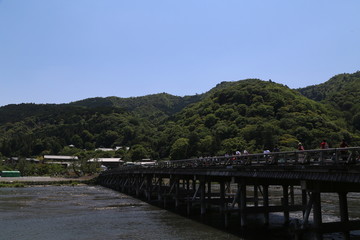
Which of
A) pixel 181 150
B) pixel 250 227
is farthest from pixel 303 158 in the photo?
pixel 181 150

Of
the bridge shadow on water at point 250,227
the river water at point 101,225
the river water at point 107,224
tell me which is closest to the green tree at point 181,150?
the river water at point 107,224

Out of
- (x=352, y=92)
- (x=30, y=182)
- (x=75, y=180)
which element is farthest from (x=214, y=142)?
(x=352, y=92)

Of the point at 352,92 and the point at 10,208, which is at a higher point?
the point at 352,92

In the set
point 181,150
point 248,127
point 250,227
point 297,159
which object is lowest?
point 250,227

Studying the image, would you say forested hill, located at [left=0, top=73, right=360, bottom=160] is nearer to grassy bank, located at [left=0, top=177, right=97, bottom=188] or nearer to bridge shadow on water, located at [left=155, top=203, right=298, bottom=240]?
grassy bank, located at [left=0, top=177, right=97, bottom=188]

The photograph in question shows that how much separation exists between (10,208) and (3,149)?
155 meters

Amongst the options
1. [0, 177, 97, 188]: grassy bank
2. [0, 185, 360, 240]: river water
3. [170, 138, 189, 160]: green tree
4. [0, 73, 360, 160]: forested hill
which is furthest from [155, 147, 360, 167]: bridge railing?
[170, 138, 189, 160]: green tree

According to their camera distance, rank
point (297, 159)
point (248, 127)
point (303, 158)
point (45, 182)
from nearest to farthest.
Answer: point (303, 158)
point (297, 159)
point (45, 182)
point (248, 127)

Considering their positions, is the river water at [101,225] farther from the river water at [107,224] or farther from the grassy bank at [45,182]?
the grassy bank at [45,182]

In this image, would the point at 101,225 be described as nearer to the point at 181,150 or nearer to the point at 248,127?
the point at 181,150

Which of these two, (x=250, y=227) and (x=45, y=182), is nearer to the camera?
(x=250, y=227)

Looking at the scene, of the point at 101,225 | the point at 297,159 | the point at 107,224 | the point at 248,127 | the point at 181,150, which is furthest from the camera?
the point at 181,150

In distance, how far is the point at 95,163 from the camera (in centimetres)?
11994

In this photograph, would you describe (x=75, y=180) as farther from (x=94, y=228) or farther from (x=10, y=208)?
(x=94, y=228)
